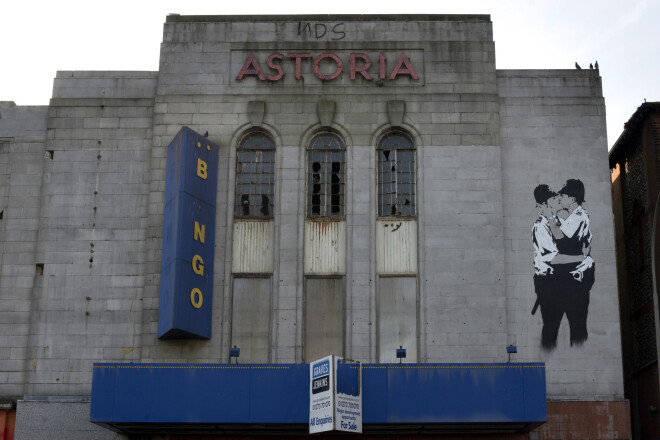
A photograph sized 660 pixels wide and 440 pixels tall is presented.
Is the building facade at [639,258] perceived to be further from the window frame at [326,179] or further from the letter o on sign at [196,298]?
the letter o on sign at [196,298]

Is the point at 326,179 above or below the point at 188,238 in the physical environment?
above

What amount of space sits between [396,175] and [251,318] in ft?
21.7

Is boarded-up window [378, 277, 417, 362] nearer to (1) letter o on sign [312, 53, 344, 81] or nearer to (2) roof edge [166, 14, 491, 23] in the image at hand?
(1) letter o on sign [312, 53, 344, 81]

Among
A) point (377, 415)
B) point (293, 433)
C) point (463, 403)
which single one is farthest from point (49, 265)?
point (463, 403)

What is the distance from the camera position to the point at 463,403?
93.5ft

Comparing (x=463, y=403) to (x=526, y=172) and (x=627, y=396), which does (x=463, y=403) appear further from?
(x=627, y=396)

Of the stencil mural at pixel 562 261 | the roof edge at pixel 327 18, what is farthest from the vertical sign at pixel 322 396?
the roof edge at pixel 327 18

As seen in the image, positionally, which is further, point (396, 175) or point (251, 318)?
point (396, 175)

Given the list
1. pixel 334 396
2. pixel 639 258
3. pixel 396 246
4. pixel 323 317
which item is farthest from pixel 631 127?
pixel 334 396

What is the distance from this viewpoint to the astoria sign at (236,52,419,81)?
33.8m

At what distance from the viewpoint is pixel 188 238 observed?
102ft

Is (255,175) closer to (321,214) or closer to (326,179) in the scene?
(326,179)

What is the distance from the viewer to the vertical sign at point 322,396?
27.4 metres

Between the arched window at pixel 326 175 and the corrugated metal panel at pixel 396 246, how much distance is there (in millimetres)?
1543
